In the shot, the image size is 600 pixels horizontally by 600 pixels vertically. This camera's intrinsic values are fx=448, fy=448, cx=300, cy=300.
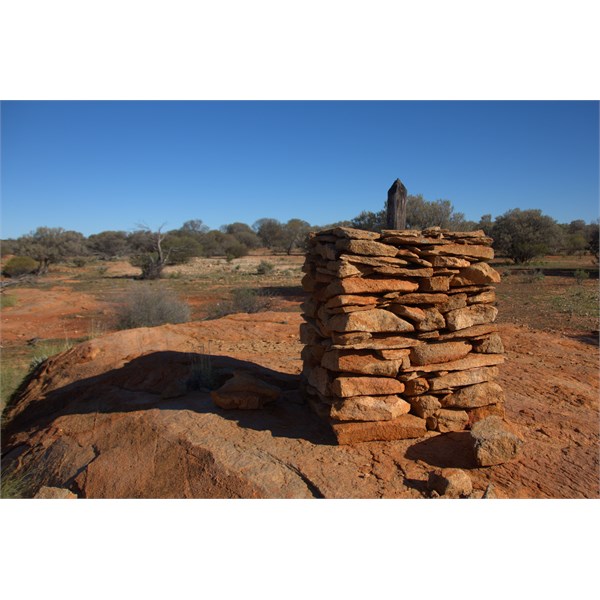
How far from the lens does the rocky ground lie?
3.68 m

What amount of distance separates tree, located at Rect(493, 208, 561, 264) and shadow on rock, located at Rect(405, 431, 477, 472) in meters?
27.0

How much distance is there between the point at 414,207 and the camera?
22.3 metres

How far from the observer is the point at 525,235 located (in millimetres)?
28516

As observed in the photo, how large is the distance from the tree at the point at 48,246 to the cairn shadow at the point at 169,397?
1061 inches

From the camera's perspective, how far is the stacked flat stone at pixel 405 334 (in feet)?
13.9

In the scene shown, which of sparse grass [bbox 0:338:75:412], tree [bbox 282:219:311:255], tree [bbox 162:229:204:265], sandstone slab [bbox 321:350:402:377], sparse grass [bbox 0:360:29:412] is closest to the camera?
sandstone slab [bbox 321:350:402:377]

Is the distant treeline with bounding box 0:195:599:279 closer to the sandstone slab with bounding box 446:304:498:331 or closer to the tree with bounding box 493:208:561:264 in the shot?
the tree with bounding box 493:208:561:264

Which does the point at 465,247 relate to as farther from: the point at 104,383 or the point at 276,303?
the point at 276,303

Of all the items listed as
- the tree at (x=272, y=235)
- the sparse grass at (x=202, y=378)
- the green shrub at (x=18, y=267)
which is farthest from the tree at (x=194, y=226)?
the sparse grass at (x=202, y=378)

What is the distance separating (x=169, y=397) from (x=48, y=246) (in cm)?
3328

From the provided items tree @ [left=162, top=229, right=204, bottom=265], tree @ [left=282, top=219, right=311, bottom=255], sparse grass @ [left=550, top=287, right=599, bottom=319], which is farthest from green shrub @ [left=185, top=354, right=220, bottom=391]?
tree @ [left=282, top=219, right=311, bottom=255]

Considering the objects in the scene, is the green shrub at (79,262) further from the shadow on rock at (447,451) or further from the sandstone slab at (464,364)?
the shadow on rock at (447,451)

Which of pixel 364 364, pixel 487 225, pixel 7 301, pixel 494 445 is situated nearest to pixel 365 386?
pixel 364 364

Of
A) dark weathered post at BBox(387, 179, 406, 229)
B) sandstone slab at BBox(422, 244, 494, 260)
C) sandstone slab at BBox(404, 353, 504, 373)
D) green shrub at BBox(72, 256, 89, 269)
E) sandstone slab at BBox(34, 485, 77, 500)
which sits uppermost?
green shrub at BBox(72, 256, 89, 269)
